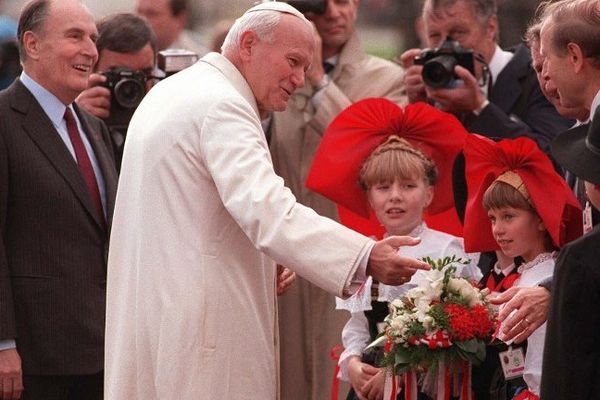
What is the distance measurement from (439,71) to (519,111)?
0.46 m

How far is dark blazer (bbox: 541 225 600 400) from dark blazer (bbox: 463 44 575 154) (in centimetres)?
265

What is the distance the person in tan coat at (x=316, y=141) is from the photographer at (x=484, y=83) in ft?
1.07

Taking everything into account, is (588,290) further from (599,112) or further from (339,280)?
(339,280)

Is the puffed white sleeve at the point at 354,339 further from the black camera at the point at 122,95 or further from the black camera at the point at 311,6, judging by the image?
the black camera at the point at 311,6

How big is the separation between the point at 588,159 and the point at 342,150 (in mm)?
2370

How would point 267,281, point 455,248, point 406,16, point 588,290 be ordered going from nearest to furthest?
point 588,290 → point 267,281 → point 455,248 → point 406,16

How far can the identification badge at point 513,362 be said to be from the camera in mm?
5617

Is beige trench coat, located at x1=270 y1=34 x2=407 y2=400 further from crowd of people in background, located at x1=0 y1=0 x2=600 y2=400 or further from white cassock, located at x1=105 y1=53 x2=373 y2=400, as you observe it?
white cassock, located at x1=105 y1=53 x2=373 y2=400

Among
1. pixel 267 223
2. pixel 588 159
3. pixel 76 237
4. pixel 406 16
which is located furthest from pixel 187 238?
pixel 406 16

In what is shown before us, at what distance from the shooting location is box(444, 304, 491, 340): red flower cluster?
18.1 ft

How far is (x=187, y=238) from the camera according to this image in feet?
18.1

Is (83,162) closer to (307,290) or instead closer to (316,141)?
(316,141)

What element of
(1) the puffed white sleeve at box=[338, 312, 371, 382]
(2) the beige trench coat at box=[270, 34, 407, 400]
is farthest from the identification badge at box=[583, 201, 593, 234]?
(2) the beige trench coat at box=[270, 34, 407, 400]

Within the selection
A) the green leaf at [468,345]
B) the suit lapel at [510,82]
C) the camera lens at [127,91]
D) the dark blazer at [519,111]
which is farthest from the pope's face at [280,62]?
the suit lapel at [510,82]
